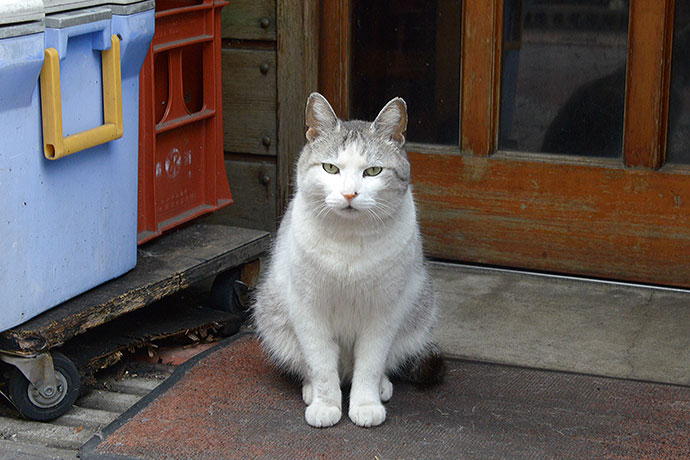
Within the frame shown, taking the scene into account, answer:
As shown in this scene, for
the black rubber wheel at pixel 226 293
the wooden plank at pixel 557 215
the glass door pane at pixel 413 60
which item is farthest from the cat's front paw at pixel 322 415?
the glass door pane at pixel 413 60

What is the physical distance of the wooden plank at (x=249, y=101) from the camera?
155 inches

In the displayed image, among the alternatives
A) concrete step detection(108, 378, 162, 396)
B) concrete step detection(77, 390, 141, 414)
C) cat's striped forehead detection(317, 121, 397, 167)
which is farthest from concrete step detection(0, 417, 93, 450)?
cat's striped forehead detection(317, 121, 397, 167)

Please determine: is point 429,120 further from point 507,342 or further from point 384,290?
point 384,290

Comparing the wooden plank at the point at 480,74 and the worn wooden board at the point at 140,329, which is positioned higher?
the wooden plank at the point at 480,74

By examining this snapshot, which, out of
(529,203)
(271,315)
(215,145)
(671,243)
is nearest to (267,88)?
(215,145)

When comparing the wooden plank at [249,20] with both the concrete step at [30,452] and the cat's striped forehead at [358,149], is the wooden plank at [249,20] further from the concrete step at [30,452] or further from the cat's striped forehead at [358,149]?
the concrete step at [30,452]

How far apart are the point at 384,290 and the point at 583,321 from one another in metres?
1.11

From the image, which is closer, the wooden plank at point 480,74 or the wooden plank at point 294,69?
A: the wooden plank at point 480,74

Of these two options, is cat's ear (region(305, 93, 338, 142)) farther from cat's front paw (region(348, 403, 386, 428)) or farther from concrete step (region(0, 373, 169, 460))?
concrete step (region(0, 373, 169, 460))

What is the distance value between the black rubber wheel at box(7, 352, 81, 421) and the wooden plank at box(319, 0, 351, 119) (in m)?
1.68

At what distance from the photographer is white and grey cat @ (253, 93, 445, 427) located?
2.45 metres

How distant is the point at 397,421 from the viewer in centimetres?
262

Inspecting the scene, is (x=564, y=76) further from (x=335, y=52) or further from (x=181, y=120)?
(x=181, y=120)

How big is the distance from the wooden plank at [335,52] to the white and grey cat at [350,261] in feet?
4.21
